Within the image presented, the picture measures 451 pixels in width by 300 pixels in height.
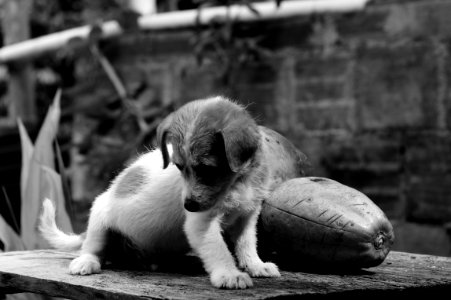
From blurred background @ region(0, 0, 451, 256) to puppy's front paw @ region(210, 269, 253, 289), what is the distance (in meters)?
1.61

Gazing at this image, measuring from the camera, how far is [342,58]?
177 inches

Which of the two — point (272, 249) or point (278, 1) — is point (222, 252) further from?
point (278, 1)

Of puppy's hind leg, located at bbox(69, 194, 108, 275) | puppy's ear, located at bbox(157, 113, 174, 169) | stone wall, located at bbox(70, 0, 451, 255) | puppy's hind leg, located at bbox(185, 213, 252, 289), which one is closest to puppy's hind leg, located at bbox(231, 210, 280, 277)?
puppy's hind leg, located at bbox(185, 213, 252, 289)

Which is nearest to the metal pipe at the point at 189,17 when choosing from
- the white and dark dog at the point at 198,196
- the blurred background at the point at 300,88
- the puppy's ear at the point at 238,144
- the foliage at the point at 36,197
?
the blurred background at the point at 300,88

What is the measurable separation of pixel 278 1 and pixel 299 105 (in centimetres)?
78

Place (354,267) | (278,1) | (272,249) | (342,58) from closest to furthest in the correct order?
1. (354,267)
2. (272,249)
3. (278,1)
4. (342,58)

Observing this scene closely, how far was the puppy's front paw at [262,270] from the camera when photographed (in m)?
2.35

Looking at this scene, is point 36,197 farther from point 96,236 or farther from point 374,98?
point 374,98

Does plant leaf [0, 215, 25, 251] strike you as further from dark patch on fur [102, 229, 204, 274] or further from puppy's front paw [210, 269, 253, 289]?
puppy's front paw [210, 269, 253, 289]

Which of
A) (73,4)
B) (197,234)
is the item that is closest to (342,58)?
(197,234)

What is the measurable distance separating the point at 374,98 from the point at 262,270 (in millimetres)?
2264

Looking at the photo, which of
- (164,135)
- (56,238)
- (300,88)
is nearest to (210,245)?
(164,135)

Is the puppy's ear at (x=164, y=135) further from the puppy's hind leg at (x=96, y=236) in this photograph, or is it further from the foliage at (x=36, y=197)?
the foliage at (x=36, y=197)

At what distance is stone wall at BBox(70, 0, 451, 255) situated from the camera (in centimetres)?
421
